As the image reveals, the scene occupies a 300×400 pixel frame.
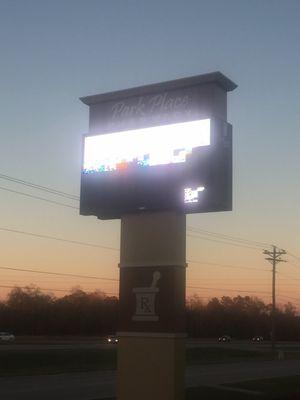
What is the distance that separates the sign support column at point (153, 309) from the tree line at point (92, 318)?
9326 centimetres

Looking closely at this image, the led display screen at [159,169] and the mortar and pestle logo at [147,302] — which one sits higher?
the led display screen at [159,169]

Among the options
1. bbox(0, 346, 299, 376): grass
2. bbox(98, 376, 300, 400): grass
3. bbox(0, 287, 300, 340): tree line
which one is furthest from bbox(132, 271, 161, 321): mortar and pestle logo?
bbox(0, 287, 300, 340): tree line

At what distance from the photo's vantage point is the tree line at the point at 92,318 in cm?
10981

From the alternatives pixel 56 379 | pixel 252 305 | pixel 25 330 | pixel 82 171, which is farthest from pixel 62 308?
pixel 82 171

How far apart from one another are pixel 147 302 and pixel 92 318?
4031 inches

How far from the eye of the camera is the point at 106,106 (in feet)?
60.2

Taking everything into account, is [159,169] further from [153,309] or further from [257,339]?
[257,339]

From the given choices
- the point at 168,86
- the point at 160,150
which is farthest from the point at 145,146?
the point at 168,86

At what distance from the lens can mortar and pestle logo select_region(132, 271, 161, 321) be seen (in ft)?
53.6

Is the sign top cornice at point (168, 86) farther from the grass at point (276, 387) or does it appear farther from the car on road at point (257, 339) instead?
the car on road at point (257, 339)

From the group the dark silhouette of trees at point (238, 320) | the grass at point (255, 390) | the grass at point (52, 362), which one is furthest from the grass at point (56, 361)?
the dark silhouette of trees at point (238, 320)

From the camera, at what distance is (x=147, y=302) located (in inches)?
648

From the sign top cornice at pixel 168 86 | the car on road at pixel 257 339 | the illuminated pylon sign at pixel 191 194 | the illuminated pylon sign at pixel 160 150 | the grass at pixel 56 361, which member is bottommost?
the car on road at pixel 257 339

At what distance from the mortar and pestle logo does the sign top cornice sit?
458cm
